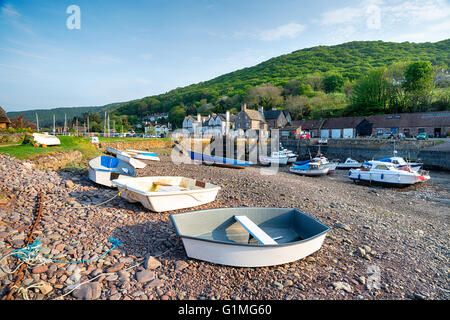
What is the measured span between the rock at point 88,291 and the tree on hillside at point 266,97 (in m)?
80.7

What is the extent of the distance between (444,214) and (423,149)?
21246 mm

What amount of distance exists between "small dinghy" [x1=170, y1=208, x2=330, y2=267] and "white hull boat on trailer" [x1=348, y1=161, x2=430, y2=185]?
14.4 meters

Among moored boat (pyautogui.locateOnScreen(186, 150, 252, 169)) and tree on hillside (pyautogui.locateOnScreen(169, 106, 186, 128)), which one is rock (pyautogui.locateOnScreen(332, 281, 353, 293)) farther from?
tree on hillside (pyautogui.locateOnScreen(169, 106, 186, 128))

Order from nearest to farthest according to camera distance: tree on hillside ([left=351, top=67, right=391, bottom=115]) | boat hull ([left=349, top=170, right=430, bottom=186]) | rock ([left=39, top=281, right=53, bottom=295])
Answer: rock ([left=39, top=281, right=53, bottom=295])
boat hull ([left=349, top=170, right=430, bottom=186])
tree on hillside ([left=351, top=67, right=391, bottom=115])

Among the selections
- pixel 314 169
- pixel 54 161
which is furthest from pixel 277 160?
pixel 54 161

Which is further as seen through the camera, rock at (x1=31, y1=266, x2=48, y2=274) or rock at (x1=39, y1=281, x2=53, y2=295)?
rock at (x1=31, y1=266, x2=48, y2=274)

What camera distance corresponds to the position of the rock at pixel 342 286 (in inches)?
176

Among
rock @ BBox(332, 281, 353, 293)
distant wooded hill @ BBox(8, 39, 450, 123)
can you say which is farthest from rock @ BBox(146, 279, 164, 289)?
distant wooded hill @ BBox(8, 39, 450, 123)

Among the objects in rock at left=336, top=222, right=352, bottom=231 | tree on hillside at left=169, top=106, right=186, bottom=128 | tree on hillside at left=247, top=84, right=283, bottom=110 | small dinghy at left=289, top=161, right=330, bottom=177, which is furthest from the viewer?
tree on hillside at left=169, top=106, right=186, bottom=128

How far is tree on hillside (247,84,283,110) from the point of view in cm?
8081

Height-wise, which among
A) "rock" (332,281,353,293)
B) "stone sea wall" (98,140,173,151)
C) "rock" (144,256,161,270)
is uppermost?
"stone sea wall" (98,140,173,151)

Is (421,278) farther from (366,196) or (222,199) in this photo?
(366,196)
